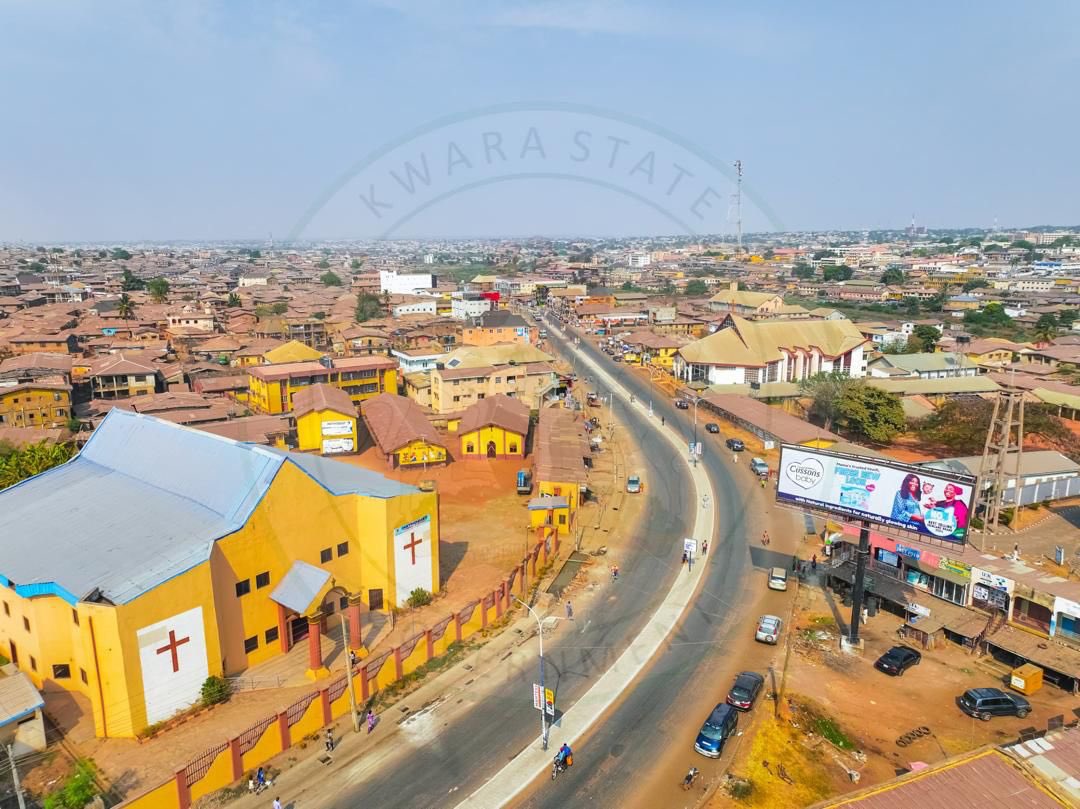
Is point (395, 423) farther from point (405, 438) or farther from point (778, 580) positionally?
point (778, 580)

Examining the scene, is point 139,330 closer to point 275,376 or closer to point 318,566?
point 275,376

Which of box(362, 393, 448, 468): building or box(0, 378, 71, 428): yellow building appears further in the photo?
box(0, 378, 71, 428): yellow building

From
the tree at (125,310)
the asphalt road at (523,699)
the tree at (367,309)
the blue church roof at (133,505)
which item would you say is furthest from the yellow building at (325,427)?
the tree at (125,310)

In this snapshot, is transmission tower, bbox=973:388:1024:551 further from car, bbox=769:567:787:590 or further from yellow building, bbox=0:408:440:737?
yellow building, bbox=0:408:440:737

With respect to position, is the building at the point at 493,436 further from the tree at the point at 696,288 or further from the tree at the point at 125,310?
the tree at the point at 696,288

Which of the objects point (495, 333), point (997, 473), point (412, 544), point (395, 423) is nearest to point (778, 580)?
point (997, 473)

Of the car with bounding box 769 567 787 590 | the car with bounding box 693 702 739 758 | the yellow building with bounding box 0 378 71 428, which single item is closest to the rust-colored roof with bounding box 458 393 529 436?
the car with bounding box 769 567 787 590
